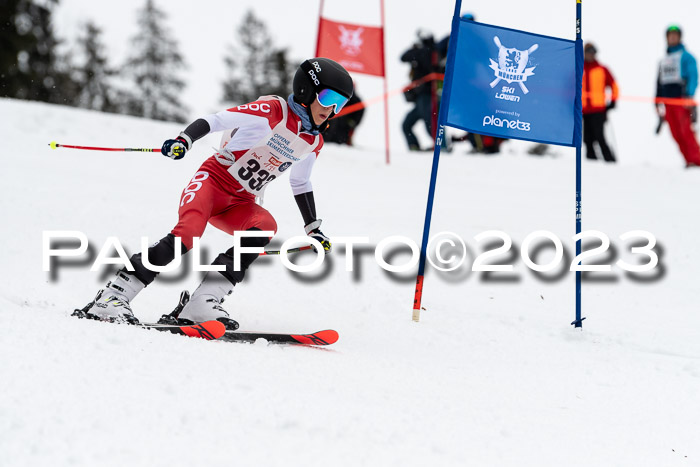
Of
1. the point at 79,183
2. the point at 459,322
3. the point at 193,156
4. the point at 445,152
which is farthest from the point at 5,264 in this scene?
A: the point at 445,152

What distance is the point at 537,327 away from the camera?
4910mm

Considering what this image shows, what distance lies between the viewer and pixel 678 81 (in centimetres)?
1005

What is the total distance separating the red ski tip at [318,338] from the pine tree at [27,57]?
2202 cm

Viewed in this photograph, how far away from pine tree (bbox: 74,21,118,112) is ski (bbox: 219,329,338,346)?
106 feet

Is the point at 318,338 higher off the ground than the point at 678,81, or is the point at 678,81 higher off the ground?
the point at 678,81

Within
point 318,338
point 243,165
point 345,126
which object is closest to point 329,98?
point 243,165

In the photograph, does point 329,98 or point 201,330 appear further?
point 329,98

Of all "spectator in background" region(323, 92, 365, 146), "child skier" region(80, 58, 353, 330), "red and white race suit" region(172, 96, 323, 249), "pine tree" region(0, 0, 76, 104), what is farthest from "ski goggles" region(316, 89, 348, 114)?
"pine tree" region(0, 0, 76, 104)

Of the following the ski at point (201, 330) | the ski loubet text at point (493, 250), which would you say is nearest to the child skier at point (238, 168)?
the ski at point (201, 330)

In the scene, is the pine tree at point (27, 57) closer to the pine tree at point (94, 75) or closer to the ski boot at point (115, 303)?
the pine tree at point (94, 75)

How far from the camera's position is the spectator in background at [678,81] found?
10.0 m

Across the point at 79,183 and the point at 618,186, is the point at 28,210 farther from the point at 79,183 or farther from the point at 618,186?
the point at 618,186

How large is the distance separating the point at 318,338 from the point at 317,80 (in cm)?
155

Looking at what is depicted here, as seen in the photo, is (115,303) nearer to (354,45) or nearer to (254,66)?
(354,45)
